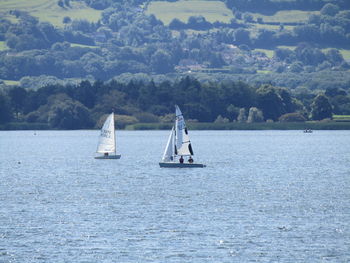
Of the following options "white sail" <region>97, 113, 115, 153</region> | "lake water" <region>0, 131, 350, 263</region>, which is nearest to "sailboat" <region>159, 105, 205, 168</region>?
"lake water" <region>0, 131, 350, 263</region>

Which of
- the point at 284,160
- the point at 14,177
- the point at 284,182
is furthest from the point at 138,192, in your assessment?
the point at 284,160

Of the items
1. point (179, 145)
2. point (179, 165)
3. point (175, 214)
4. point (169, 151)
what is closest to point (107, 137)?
point (169, 151)

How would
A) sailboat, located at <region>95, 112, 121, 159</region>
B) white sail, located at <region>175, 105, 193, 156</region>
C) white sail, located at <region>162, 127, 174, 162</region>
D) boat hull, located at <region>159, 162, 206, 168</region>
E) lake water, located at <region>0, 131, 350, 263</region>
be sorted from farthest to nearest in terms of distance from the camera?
sailboat, located at <region>95, 112, 121, 159</region>, white sail, located at <region>175, 105, 193, 156</region>, boat hull, located at <region>159, 162, 206, 168</region>, white sail, located at <region>162, 127, 174, 162</region>, lake water, located at <region>0, 131, 350, 263</region>

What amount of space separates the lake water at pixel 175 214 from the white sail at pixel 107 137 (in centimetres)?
1089

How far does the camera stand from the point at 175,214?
226 feet

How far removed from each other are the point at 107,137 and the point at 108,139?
573 millimetres

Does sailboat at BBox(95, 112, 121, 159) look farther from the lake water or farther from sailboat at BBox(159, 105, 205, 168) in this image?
sailboat at BBox(159, 105, 205, 168)

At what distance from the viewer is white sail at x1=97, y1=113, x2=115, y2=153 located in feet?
434

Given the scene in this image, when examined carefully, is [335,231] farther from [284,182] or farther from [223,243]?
[284,182]

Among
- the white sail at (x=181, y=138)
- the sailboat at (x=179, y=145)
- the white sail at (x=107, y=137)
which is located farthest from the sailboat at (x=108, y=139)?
the white sail at (x=181, y=138)

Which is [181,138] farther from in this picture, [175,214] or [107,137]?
[175,214]

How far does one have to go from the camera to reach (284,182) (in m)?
96.9

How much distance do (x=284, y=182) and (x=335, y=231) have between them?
119 feet

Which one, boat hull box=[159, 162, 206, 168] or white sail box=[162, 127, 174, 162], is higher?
white sail box=[162, 127, 174, 162]
